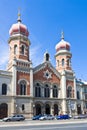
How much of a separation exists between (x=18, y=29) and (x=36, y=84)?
14.3 metres

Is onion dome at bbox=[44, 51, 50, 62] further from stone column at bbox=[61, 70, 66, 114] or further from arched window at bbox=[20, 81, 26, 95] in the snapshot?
arched window at bbox=[20, 81, 26, 95]

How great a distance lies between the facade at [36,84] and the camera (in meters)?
50.8

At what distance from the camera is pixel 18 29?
187 ft

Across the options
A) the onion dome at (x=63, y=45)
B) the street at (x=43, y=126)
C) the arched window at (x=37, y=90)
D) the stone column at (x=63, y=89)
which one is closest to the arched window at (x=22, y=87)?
the arched window at (x=37, y=90)

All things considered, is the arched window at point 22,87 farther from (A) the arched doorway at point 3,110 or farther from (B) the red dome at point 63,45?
(B) the red dome at point 63,45

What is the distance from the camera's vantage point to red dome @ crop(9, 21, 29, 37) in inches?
2246

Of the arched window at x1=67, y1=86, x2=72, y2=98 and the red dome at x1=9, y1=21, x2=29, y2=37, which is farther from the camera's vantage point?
the arched window at x1=67, y1=86, x2=72, y2=98

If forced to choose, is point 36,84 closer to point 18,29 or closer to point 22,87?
point 22,87

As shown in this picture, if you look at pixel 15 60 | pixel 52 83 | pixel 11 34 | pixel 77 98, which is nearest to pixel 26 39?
pixel 11 34

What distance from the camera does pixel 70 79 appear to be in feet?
208

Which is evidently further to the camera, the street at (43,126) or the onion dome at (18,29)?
the onion dome at (18,29)

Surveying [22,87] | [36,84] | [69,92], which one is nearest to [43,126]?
[22,87]

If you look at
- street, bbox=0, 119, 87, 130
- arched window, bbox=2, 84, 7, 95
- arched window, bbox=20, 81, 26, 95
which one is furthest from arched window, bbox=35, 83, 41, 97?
street, bbox=0, 119, 87, 130

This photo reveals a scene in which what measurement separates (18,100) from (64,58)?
21.0m
